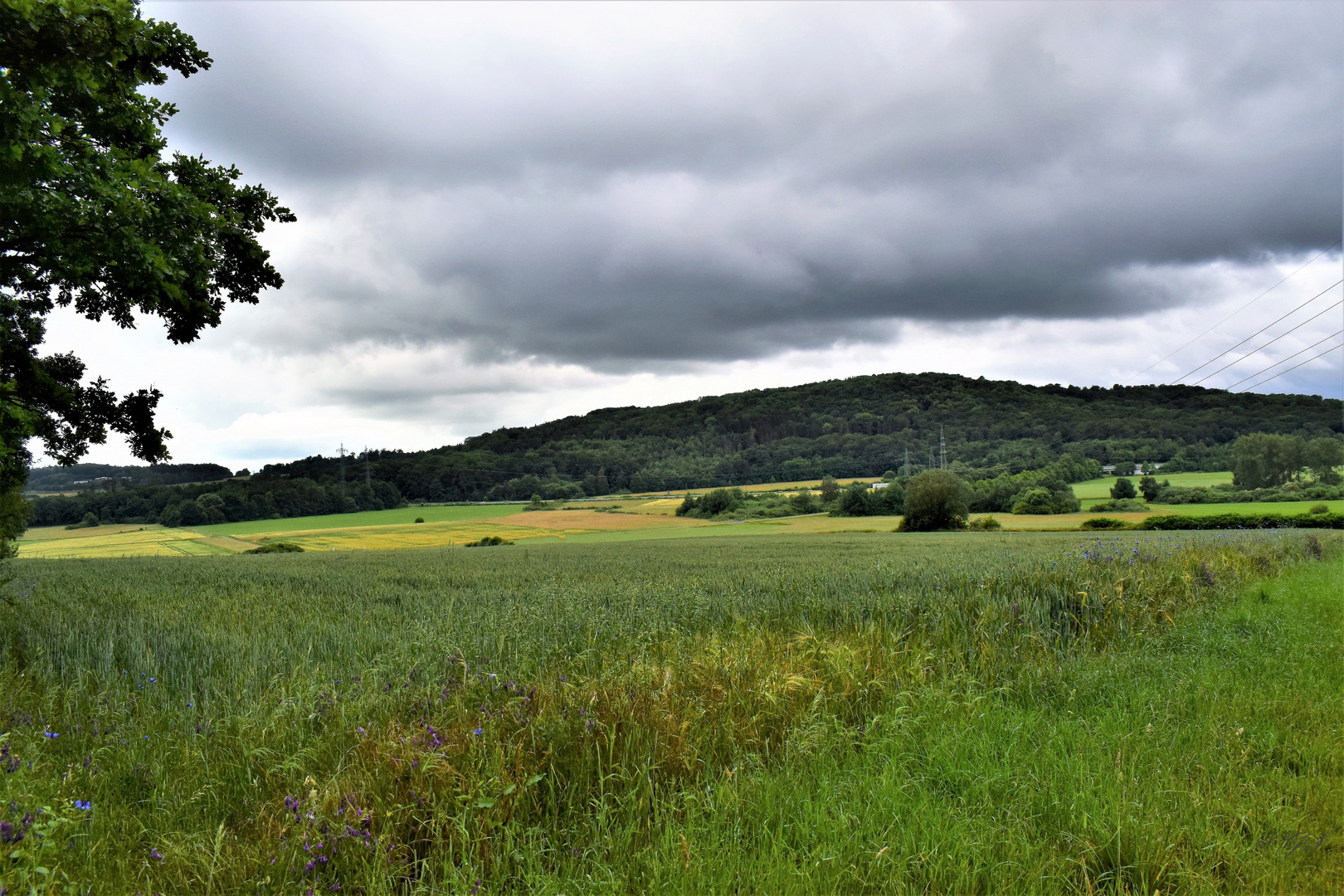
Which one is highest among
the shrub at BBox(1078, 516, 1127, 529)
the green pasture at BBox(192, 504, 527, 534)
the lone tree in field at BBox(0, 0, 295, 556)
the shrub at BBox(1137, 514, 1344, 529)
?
the lone tree in field at BBox(0, 0, 295, 556)

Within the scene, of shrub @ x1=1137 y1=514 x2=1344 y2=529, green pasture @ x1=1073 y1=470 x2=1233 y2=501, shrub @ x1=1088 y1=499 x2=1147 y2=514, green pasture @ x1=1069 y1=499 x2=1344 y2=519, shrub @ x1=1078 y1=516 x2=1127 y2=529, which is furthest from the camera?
green pasture @ x1=1073 y1=470 x2=1233 y2=501

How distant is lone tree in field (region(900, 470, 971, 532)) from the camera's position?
69.6m

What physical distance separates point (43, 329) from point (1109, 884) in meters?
23.3

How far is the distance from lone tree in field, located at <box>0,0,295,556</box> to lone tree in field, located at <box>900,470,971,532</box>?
66.8m

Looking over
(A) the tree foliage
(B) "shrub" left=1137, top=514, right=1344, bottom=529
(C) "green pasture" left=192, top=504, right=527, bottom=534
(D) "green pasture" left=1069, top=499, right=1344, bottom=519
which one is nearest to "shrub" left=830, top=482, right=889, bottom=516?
(A) the tree foliage

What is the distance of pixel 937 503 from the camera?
229 feet

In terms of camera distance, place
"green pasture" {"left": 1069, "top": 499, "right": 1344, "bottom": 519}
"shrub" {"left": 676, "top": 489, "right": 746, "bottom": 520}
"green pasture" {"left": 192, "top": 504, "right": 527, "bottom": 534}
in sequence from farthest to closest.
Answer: "shrub" {"left": 676, "top": 489, "right": 746, "bottom": 520} → "green pasture" {"left": 192, "top": 504, "right": 527, "bottom": 534} → "green pasture" {"left": 1069, "top": 499, "right": 1344, "bottom": 519}

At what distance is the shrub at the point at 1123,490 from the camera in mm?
85250

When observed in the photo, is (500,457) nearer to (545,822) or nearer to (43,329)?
(43,329)

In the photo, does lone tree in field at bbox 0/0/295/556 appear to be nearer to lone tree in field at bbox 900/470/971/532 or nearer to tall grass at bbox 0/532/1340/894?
tall grass at bbox 0/532/1340/894

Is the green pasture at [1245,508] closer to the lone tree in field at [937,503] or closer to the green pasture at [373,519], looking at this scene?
the lone tree in field at [937,503]

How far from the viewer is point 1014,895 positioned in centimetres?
319

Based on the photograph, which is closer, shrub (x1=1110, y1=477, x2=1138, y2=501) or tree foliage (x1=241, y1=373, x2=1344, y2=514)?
shrub (x1=1110, y1=477, x2=1138, y2=501)

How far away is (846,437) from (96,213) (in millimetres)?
146383
